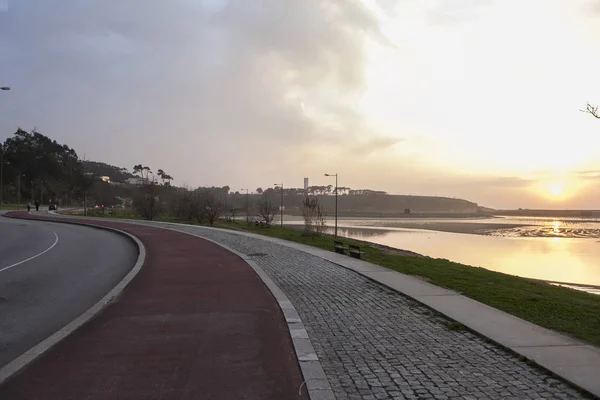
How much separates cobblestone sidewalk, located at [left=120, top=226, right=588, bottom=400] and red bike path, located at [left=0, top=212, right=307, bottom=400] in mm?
572

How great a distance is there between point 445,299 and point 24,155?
10101 centimetres

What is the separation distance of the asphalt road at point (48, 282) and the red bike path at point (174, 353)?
708 mm

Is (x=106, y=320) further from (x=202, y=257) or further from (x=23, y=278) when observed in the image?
(x=202, y=257)

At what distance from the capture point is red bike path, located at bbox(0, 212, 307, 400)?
474cm

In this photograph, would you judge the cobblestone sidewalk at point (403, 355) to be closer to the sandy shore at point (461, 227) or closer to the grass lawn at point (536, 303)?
the grass lawn at point (536, 303)

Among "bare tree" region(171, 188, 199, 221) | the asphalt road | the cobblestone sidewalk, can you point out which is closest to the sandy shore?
"bare tree" region(171, 188, 199, 221)

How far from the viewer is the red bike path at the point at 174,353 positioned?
4738 millimetres

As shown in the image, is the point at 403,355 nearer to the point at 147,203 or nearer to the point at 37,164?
the point at 147,203

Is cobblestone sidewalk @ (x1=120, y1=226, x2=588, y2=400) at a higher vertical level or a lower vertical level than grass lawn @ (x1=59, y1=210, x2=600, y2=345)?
higher

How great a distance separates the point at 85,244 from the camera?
71.1 feet

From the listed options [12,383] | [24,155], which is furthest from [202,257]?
[24,155]

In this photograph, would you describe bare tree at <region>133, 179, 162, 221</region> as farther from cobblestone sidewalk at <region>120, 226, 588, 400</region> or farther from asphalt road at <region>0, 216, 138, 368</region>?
cobblestone sidewalk at <region>120, 226, 588, 400</region>

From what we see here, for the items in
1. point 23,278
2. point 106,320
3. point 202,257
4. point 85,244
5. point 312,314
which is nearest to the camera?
point 106,320

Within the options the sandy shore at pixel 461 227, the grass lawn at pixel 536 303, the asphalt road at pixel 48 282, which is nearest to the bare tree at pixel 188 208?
the asphalt road at pixel 48 282
